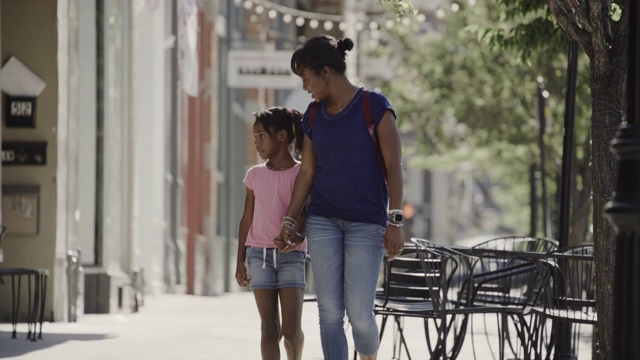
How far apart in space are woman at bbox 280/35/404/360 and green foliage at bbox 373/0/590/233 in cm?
1827

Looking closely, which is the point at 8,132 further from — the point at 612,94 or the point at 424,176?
the point at 424,176

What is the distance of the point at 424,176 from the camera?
300 ft

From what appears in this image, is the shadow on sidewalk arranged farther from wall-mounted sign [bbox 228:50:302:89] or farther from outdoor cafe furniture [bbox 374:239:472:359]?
→ wall-mounted sign [bbox 228:50:302:89]

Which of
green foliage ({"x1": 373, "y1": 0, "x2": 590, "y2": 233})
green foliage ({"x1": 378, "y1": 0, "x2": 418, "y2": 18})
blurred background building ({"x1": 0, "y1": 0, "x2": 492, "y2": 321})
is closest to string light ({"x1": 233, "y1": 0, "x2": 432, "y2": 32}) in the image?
blurred background building ({"x1": 0, "y1": 0, "x2": 492, "y2": 321})

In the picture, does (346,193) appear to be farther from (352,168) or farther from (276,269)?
(276,269)

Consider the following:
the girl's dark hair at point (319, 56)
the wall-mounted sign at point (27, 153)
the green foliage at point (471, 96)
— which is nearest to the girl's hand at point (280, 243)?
the girl's dark hair at point (319, 56)

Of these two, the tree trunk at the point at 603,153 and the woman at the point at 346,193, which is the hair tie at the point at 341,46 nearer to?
the woman at the point at 346,193

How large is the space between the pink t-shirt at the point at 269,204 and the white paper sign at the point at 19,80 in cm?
635

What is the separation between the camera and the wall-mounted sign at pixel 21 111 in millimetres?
14258

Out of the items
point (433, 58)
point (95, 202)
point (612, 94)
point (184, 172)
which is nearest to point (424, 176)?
point (433, 58)

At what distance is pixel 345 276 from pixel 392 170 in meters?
0.57

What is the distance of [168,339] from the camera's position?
12633 mm

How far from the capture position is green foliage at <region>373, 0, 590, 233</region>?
28.2 m

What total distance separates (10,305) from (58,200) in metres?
1.13
